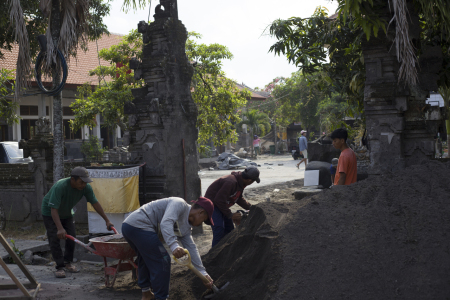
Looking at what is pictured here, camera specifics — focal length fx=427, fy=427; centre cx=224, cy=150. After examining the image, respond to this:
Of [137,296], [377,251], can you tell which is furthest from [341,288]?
[137,296]

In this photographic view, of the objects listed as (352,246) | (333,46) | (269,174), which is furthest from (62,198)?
(269,174)

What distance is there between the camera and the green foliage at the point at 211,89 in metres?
17.5

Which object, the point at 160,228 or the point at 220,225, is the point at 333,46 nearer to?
the point at 220,225

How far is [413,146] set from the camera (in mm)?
5914

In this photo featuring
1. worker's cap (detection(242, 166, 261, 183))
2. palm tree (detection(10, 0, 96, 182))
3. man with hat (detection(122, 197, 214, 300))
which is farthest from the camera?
palm tree (detection(10, 0, 96, 182))

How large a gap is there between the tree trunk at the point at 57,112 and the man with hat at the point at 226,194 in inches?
171

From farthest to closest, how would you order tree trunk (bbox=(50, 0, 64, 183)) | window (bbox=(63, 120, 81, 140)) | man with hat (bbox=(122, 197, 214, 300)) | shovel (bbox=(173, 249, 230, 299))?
window (bbox=(63, 120, 81, 140)) < tree trunk (bbox=(50, 0, 64, 183)) < man with hat (bbox=(122, 197, 214, 300)) < shovel (bbox=(173, 249, 230, 299))

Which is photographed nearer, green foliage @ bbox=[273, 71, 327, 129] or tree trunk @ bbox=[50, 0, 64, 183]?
tree trunk @ bbox=[50, 0, 64, 183]

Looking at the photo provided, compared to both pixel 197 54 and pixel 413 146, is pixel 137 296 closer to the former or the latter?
pixel 413 146

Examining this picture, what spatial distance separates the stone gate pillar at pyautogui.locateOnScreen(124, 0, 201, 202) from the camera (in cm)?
877

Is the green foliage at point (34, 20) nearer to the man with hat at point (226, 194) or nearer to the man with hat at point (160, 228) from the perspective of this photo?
the man with hat at point (226, 194)

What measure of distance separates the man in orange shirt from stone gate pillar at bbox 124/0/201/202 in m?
3.94

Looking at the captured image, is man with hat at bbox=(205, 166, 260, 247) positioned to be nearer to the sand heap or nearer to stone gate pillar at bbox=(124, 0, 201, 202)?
the sand heap

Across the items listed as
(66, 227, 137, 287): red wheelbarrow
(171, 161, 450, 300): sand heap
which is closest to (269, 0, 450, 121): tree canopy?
(171, 161, 450, 300): sand heap
